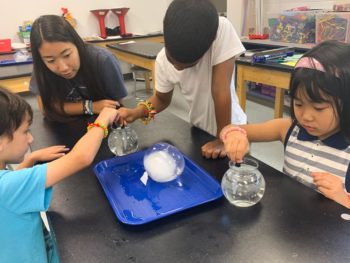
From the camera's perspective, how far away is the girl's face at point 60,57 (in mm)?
1197

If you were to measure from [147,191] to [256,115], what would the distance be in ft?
8.41

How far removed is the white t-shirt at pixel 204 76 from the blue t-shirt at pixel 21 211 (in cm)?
65

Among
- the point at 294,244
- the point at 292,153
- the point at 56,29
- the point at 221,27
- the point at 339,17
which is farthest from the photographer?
the point at 339,17

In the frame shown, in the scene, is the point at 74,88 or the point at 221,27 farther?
the point at 74,88

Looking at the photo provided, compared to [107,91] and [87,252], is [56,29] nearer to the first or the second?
[107,91]

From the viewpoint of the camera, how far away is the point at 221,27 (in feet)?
3.52

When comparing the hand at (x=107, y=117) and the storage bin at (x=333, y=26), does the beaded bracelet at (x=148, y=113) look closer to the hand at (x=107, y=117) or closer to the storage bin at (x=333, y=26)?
the hand at (x=107, y=117)

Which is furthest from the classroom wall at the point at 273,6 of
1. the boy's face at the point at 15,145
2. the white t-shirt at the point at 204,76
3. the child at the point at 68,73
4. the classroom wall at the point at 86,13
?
the boy's face at the point at 15,145

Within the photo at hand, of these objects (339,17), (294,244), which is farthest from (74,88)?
(339,17)

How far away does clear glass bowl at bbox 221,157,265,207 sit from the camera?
2.30 feet

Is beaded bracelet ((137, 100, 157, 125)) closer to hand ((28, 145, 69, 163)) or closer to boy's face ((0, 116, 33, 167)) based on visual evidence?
hand ((28, 145, 69, 163))

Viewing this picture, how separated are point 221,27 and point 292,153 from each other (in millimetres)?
482

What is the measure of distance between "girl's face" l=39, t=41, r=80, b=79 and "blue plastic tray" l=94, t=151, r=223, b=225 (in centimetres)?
53

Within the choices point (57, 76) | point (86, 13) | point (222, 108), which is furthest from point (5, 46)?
point (222, 108)
